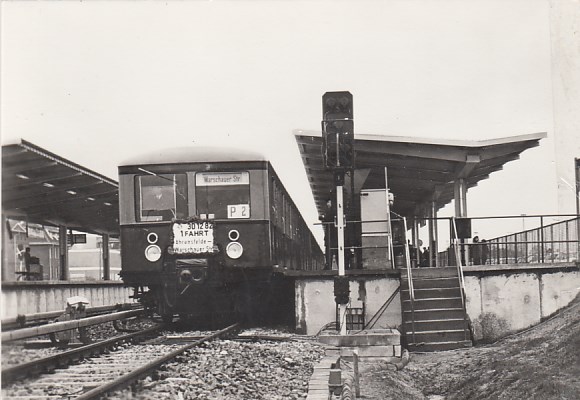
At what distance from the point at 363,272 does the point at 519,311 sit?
273 cm

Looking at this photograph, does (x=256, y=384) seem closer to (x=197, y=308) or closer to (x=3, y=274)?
(x=3, y=274)

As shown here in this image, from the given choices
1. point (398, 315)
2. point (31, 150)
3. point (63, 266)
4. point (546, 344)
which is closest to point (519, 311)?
point (398, 315)

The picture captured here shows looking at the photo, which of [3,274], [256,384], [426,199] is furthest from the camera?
[426,199]

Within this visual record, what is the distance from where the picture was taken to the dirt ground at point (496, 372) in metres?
7.59

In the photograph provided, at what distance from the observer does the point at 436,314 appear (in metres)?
12.2

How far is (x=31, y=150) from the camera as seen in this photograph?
935 centimetres

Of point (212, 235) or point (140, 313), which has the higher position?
point (212, 235)

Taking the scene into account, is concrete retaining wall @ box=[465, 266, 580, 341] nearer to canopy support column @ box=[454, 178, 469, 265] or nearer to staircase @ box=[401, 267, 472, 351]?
staircase @ box=[401, 267, 472, 351]

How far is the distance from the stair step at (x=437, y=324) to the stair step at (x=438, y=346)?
297 mm

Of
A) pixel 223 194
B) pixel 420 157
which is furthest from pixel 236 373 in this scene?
pixel 420 157

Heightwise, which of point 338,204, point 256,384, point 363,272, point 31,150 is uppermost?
point 31,150

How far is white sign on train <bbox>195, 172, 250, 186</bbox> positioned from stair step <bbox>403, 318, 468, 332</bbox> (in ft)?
11.9

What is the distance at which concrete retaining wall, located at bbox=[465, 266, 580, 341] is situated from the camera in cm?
1273

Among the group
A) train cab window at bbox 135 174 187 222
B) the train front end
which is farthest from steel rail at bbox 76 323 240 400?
train cab window at bbox 135 174 187 222
